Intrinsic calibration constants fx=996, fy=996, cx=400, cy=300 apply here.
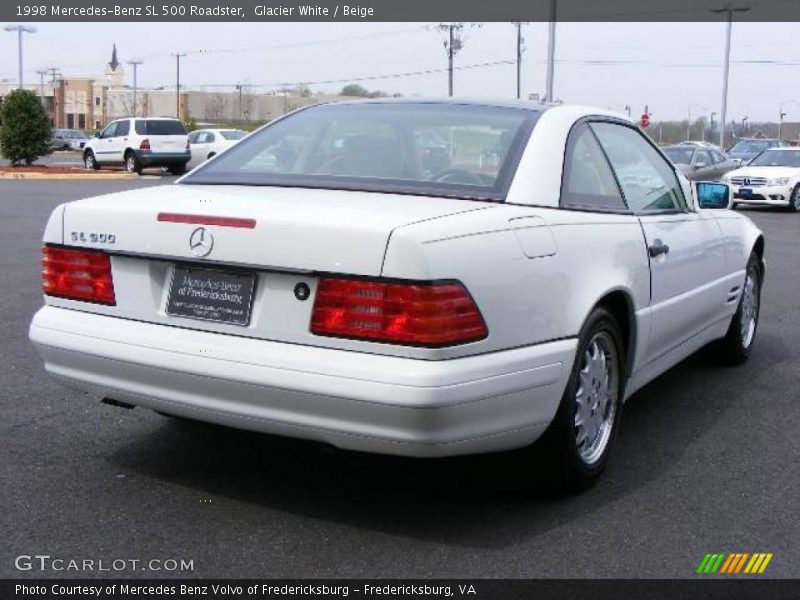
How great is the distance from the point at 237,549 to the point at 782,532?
198 cm

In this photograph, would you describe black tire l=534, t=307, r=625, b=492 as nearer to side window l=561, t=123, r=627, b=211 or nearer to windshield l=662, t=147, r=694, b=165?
side window l=561, t=123, r=627, b=211

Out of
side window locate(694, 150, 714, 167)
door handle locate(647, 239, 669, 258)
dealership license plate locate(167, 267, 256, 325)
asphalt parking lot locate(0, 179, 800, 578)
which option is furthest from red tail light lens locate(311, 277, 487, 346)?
side window locate(694, 150, 714, 167)

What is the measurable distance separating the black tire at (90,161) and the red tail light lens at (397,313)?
3255cm

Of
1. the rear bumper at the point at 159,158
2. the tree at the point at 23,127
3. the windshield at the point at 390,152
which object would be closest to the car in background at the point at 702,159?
the rear bumper at the point at 159,158

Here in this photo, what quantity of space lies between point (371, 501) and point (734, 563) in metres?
1.34

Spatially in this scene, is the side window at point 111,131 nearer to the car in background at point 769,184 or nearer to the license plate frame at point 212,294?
the car in background at point 769,184

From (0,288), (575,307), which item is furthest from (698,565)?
(0,288)

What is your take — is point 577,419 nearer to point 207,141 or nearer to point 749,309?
point 749,309

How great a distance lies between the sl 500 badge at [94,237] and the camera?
12.0 feet

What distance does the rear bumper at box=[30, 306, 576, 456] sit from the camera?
10.4 feet

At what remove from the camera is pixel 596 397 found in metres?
4.10

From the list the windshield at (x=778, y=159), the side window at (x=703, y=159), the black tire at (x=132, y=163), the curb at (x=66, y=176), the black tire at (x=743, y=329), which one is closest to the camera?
the black tire at (x=743, y=329)

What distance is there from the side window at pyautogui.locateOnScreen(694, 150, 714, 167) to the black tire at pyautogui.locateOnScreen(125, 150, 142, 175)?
1744cm

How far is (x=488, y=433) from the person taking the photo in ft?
11.0
